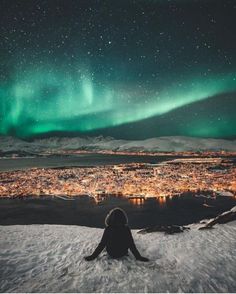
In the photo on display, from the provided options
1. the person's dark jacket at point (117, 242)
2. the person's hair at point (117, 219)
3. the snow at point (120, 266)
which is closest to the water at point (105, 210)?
the snow at point (120, 266)

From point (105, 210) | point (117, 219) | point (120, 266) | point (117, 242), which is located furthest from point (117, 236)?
point (105, 210)

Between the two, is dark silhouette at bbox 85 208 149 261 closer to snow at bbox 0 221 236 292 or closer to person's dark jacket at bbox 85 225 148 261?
person's dark jacket at bbox 85 225 148 261

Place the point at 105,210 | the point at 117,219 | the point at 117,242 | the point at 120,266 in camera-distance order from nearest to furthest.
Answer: the point at 120,266 < the point at 117,219 < the point at 117,242 < the point at 105,210

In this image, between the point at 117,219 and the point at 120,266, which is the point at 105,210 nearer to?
the point at 120,266

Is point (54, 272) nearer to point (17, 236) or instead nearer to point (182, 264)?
point (182, 264)

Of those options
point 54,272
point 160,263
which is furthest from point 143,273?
point 54,272

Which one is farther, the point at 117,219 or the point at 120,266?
the point at 117,219
